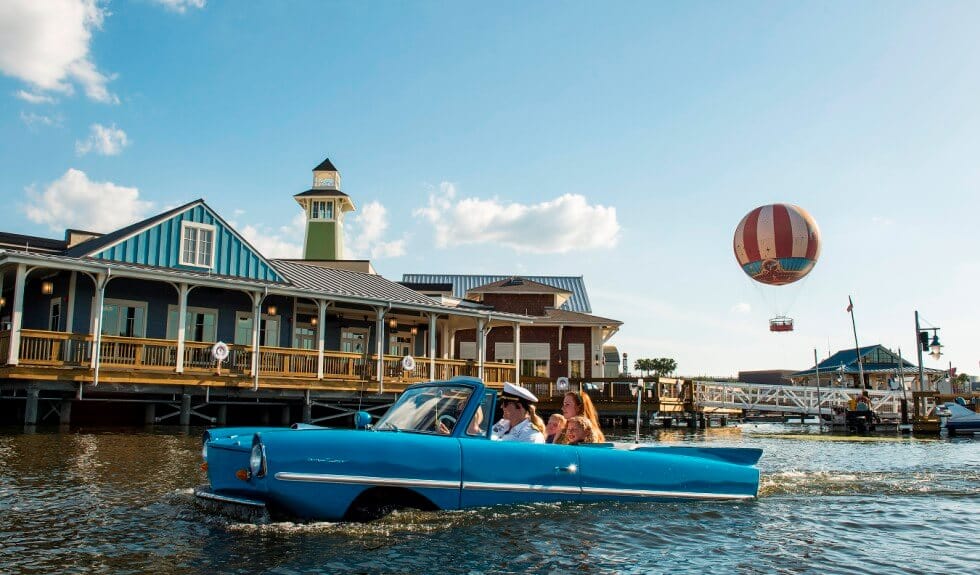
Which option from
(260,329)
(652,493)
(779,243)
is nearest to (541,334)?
(779,243)

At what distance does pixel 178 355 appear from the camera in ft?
71.2

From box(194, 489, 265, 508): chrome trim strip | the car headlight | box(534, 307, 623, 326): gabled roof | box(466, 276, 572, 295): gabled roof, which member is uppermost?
box(466, 276, 572, 295): gabled roof

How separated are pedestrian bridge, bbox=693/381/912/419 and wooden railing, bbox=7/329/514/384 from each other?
1226 cm

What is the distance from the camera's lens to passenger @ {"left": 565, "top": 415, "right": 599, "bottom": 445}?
8.95 metres

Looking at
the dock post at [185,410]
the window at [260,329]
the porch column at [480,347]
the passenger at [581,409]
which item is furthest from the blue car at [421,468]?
the porch column at [480,347]

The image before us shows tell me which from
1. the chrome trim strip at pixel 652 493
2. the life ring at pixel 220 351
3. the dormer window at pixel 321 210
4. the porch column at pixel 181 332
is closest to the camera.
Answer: the chrome trim strip at pixel 652 493

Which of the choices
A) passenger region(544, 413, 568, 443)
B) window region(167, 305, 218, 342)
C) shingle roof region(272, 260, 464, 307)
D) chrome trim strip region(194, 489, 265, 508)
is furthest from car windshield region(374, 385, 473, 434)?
window region(167, 305, 218, 342)

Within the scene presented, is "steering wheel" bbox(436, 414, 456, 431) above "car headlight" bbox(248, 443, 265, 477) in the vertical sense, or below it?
above

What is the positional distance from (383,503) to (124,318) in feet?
65.2

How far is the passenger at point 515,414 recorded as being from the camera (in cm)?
861

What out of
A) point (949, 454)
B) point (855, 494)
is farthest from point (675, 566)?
point (949, 454)

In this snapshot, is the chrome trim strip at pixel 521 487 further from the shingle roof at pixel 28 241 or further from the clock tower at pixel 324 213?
the clock tower at pixel 324 213

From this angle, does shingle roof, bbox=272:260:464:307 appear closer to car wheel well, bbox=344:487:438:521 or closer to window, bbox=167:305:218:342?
window, bbox=167:305:218:342

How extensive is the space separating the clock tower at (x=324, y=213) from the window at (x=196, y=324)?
22940mm
